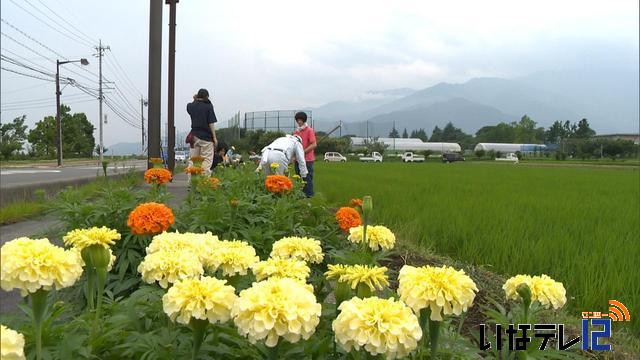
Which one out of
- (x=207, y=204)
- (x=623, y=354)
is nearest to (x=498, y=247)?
(x=623, y=354)

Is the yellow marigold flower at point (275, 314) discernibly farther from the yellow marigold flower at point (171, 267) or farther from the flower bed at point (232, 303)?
the yellow marigold flower at point (171, 267)

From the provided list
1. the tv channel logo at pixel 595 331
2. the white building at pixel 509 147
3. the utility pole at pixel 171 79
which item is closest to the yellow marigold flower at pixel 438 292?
the tv channel logo at pixel 595 331

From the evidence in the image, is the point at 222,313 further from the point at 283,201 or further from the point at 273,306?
the point at 283,201

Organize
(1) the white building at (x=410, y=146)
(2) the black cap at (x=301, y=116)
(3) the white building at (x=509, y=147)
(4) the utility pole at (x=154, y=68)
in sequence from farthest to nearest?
1. (3) the white building at (x=509, y=147)
2. (1) the white building at (x=410, y=146)
3. (4) the utility pole at (x=154, y=68)
4. (2) the black cap at (x=301, y=116)

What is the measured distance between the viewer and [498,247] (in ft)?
12.0

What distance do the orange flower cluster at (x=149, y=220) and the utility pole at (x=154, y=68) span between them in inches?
258

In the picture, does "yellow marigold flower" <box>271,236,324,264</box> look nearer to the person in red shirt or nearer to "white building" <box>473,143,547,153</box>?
the person in red shirt

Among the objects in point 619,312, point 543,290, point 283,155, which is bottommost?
point 619,312

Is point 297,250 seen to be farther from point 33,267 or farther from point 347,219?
point 347,219

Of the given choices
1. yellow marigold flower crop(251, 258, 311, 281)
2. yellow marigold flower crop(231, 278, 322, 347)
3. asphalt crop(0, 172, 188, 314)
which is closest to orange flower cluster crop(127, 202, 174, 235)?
yellow marigold flower crop(251, 258, 311, 281)

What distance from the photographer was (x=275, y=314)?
830 millimetres

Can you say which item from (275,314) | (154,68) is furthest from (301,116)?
(275,314)

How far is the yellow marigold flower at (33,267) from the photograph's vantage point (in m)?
0.89

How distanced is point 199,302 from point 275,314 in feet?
0.52
